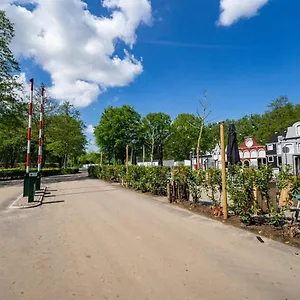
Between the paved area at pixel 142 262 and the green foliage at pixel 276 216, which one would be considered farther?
the green foliage at pixel 276 216

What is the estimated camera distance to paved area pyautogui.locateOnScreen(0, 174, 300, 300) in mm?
3045

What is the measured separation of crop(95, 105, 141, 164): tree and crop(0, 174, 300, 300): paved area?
37.4 meters

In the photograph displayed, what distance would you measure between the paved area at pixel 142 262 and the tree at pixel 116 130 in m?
37.4

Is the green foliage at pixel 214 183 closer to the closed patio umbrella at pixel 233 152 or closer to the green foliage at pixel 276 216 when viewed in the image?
the green foliage at pixel 276 216

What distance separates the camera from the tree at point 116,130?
43.8 metres

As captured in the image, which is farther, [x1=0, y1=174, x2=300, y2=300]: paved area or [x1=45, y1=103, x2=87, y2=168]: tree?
[x1=45, y1=103, x2=87, y2=168]: tree

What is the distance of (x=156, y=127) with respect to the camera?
53500mm

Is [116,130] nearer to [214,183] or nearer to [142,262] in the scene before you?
[214,183]

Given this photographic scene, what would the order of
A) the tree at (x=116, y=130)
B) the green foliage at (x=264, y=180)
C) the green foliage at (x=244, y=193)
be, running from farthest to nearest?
1. the tree at (x=116, y=130)
2. the green foliage at (x=244, y=193)
3. the green foliage at (x=264, y=180)

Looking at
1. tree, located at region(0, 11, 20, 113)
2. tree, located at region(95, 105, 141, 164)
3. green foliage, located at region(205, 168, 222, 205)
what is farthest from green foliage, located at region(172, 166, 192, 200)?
tree, located at region(95, 105, 141, 164)

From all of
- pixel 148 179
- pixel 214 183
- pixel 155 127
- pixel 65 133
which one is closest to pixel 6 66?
pixel 65 133

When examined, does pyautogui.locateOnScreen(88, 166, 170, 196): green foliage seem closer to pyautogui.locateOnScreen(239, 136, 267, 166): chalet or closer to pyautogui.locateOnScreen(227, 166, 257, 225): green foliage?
pyautogui.locateOnScreen(227, 166, 257, 225): green foliage

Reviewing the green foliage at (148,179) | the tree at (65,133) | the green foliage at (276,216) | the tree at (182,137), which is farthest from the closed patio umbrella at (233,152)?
the tree at (182,137)

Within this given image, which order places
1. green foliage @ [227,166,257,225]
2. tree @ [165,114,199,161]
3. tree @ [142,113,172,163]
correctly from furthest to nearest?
tree @ [165,114,199,161], tree @ [142,113,172,163], green foliage @ [227,166,257,225]
